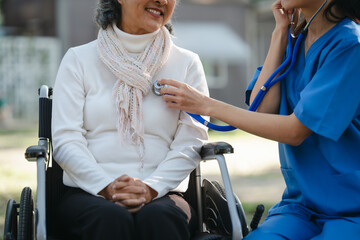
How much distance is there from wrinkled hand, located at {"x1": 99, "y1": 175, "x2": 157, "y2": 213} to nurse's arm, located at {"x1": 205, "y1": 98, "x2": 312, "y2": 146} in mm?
434

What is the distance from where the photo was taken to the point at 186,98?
8.68 ft

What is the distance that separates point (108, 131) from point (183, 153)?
366 mm

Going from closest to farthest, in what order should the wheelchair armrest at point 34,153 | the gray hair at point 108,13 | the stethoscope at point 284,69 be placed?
the wheelchair armrest at point 34,153, the stethoscope at point 284,69, the gray hair at point 108,13

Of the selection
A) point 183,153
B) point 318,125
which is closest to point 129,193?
Answer: point 183,153

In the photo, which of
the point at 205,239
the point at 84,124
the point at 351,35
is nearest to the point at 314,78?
the point at 351,35

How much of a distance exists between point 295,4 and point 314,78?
34cm

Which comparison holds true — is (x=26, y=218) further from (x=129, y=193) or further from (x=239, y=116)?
(x=239, y=116)

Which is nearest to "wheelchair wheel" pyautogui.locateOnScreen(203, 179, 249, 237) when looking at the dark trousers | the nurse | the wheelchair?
the wheelchair

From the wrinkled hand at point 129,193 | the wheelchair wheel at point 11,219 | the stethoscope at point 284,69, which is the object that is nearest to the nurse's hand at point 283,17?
the stethoscope at point 284,69

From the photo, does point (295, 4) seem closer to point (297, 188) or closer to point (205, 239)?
point (297, 188)

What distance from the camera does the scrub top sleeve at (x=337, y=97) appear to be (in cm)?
225

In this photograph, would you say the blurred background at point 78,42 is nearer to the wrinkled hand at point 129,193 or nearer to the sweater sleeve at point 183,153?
the sweater sleeve at point 183,153

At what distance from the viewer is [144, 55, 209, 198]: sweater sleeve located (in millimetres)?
2654

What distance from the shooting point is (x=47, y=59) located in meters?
16.5
